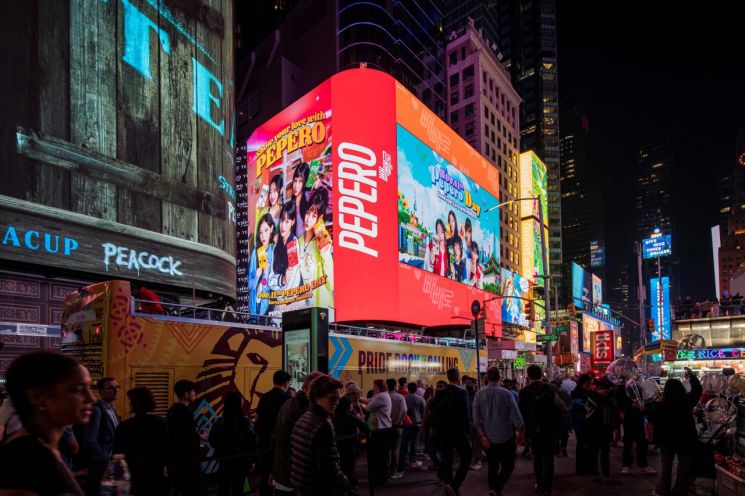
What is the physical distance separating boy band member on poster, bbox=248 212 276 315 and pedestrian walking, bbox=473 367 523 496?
34012mm

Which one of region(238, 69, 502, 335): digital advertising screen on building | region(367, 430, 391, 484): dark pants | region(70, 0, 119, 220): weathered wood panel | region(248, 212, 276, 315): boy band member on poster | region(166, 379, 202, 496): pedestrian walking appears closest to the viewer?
Result: region(166, 379, 202, 496): pedestrian walking

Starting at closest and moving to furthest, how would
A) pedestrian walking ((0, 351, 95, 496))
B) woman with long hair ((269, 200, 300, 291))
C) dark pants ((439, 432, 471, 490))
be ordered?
pedestrian walking ((0, 351, 95, 496)) → dark pants ((439, 432, 471, 490)) → woman with long hair ((269, 200, 300, 291))

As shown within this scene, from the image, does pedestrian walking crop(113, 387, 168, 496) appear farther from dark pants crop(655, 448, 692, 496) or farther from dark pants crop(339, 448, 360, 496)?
dark pants crop(655, 448, 692, 496)

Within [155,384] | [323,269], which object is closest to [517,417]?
[155,384]

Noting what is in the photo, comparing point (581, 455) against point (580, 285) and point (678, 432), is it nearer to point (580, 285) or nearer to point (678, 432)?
point (678, 432)

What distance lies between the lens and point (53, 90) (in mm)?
14977

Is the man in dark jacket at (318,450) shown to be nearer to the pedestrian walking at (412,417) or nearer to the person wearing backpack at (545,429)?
the person wearing backpack at (545,429)

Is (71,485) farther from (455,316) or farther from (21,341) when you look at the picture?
(455,316)

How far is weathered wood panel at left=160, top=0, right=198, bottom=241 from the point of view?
1820 centimetres

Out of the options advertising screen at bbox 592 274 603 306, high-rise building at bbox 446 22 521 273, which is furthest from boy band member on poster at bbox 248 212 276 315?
advertising screen at bbox 592 274 603 306

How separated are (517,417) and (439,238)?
35935 mm

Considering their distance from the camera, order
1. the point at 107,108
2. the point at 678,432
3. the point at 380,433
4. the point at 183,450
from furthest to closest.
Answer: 1. the point at 107,108
2. the point at 380,433
3. the point at 678,432
4. the point at 183,450

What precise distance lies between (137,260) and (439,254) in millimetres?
29884

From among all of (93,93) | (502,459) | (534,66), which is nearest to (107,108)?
(93,93)
